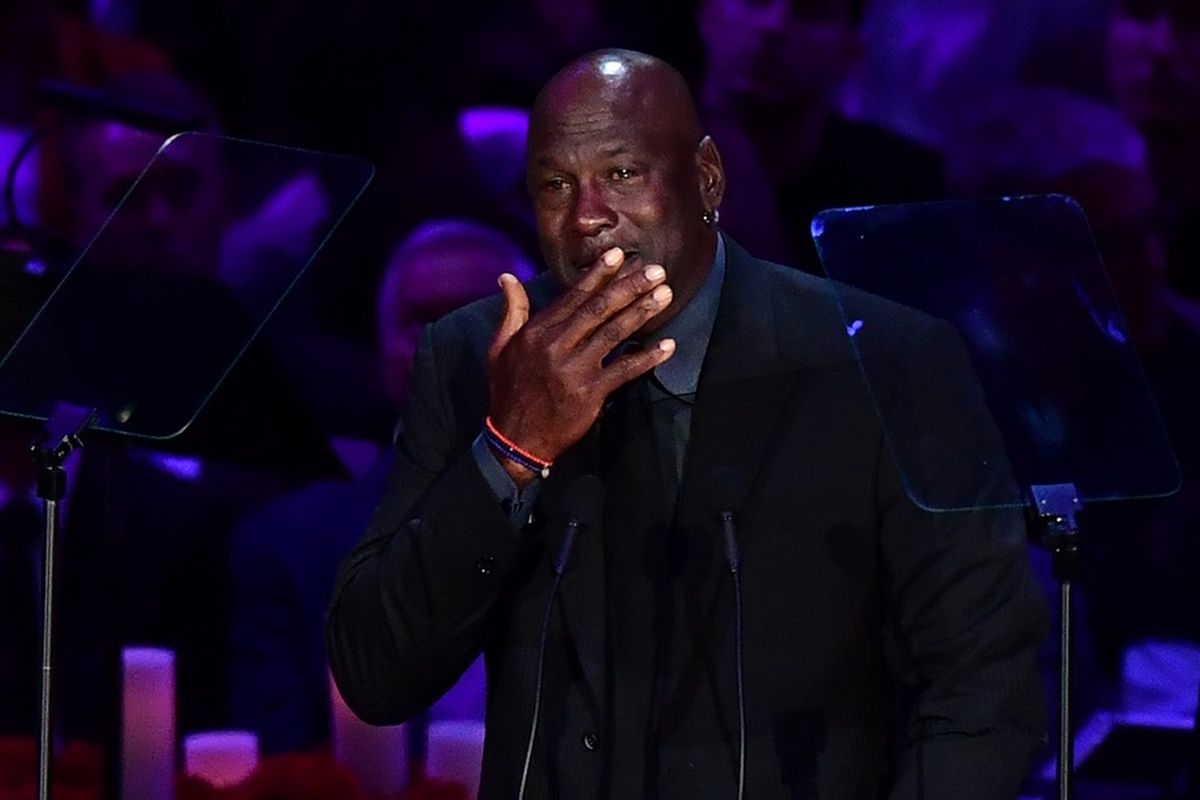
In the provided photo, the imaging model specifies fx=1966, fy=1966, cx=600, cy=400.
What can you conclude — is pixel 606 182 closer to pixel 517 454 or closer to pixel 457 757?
pixel 517 454

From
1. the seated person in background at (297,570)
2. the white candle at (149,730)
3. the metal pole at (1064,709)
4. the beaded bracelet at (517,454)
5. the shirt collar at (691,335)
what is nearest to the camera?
the metal pole at (1064,709)

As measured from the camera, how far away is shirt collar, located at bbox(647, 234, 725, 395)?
2291 mm

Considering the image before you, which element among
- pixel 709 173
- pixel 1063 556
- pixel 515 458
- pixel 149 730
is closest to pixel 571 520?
pixel 515 458

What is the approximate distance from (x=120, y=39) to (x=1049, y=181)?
1831mm

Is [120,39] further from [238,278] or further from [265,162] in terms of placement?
[238,278]

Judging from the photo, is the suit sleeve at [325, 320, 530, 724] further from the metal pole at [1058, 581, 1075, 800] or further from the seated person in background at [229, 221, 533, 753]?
the seated person in background at [229, 221, 533, 753]

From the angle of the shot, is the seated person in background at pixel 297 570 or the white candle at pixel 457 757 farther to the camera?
the seated person in background at pixel 297 570

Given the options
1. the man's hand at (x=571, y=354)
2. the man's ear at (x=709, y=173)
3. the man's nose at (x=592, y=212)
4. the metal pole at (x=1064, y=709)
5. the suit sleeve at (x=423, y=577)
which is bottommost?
the metal pole at (x=1064, y=709)

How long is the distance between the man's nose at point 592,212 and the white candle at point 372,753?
1.82m

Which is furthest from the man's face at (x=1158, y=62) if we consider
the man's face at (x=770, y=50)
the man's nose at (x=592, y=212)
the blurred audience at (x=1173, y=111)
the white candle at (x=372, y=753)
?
the white candle at (x=372, y=753)

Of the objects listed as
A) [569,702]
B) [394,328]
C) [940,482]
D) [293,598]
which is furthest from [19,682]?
[940,482]

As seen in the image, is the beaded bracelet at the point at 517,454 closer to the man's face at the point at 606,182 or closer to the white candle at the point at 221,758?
the man's face at the point at 606,182

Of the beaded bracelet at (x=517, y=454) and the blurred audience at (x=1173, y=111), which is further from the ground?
the blurred audience at (x=1173, y=111)

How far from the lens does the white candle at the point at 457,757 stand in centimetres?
371
